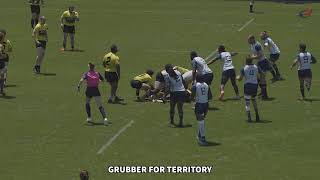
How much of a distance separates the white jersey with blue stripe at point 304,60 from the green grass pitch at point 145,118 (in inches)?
53.1

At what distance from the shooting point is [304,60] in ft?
95.0

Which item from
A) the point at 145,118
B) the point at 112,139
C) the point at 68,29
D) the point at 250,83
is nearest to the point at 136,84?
the point at 145,118

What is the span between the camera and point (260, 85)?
29656mm

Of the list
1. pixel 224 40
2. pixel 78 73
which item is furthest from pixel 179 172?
pixel 224 40

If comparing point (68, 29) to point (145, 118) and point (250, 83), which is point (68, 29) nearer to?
A: point (145, 118)

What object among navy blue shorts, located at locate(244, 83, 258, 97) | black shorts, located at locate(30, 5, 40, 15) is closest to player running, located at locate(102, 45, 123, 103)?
navy blue shorts, located at locate(244, 83, 258, 97)

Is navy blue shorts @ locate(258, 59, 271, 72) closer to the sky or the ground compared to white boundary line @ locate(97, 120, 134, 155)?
closer to the sky

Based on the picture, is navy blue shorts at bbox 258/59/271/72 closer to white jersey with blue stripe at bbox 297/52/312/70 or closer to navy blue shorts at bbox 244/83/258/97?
white jersey with blue stripe at bbox 297/52/312/70

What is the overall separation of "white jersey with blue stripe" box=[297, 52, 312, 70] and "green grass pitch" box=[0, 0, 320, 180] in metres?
1.35

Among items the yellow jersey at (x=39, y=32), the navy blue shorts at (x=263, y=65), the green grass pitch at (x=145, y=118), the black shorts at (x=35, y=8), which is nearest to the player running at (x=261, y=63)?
the navy blue shorts at (x=263, y=65)

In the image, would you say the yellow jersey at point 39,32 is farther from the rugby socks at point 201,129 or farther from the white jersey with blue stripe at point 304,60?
the rugby socks at point 201,129

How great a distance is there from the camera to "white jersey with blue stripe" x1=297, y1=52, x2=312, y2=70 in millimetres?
28938

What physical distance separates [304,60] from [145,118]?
624cm

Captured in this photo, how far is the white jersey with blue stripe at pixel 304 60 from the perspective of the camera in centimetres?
2894
